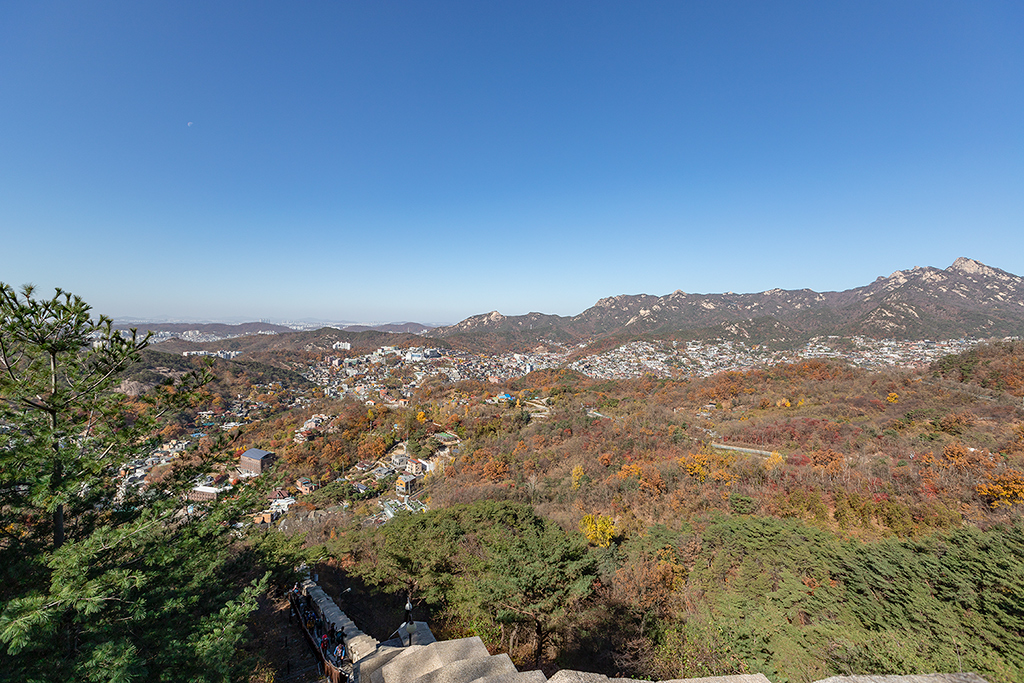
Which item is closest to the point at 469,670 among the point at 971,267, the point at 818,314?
the point at 818,314

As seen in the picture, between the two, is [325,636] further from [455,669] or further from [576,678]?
[576,678]

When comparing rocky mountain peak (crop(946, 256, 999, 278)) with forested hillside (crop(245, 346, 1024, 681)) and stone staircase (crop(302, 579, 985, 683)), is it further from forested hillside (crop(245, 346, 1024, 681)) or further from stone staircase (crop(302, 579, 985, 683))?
stone staircase (crop(302, 579, 985, 683))

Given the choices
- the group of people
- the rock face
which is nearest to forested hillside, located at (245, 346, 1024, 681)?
the group of people

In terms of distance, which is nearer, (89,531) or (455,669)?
(455,669)

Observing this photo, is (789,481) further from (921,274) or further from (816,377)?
(921,274)

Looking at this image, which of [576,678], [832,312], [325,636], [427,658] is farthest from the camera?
[832,312]

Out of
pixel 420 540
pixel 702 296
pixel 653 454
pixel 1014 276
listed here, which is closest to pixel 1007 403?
pixel 653 454
